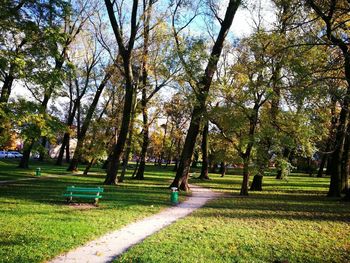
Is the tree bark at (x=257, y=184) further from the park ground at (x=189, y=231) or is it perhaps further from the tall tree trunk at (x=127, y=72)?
the park ground at (x=189, y=231)

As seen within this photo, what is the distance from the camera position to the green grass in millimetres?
7879

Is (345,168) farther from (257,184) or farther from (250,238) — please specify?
(250,238)

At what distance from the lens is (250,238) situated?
9648mm

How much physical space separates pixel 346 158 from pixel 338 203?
3.73 m

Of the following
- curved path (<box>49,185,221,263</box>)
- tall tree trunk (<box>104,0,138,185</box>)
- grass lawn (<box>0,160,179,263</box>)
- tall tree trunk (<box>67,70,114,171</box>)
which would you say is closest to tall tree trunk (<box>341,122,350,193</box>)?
grass lawn (<box>0,160,179,263</box>)

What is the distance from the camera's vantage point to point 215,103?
76.0ft

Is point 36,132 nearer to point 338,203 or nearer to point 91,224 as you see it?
point 91,224

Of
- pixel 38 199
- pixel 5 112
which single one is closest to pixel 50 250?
pixel 38 199

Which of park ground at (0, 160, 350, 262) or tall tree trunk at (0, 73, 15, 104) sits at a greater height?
tall tree trunk at (0, 73, 15, 104)

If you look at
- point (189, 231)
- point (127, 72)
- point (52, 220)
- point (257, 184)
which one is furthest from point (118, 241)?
point (257, 184)

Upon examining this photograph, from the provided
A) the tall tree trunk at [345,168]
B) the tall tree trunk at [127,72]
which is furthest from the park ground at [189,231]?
the tall tree trunk at [127,72]

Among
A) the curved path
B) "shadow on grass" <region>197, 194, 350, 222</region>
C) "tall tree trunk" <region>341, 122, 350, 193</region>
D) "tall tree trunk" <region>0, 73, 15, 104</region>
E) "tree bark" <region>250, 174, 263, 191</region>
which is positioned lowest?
the curved path

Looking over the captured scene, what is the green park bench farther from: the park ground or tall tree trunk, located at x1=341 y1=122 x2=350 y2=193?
tall tree trunk, located at x1=341 y1=122 x2=350 y2=193

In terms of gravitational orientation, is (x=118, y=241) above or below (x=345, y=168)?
below
